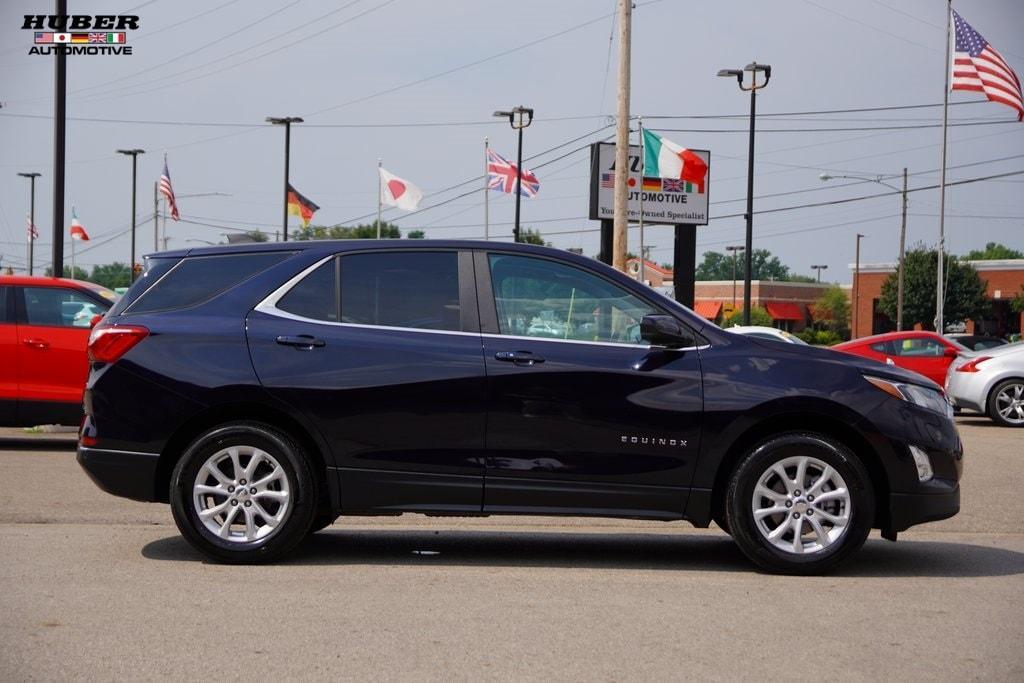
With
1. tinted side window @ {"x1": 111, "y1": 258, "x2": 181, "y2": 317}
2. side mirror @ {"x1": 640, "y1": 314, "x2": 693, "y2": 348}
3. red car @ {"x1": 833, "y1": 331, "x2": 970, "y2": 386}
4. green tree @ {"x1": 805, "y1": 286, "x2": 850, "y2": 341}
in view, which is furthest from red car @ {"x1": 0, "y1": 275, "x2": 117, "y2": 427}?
green tree @ {"x1": 805, "y1": 286, "x2": 850, "y2": 341}

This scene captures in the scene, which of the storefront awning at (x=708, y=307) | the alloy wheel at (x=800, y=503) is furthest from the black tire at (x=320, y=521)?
the storefront awning at (x=708, y=307)

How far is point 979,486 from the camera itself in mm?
11477

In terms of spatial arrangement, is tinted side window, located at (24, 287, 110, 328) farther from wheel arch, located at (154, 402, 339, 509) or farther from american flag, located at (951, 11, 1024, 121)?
american flag, located at (951, 11, 1024, 121)

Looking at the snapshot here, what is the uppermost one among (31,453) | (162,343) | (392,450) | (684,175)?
(684,175)

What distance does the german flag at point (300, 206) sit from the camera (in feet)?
152

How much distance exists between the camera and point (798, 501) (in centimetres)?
680

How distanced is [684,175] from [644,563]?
2425 cm

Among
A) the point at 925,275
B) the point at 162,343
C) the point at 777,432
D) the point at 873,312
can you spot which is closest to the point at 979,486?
the point at 777,432

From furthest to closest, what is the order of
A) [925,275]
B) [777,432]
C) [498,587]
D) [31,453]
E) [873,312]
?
[873,312] < [925,275] < [31,453] < [777,432] < [498,587]

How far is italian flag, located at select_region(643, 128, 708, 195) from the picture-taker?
30.8 m

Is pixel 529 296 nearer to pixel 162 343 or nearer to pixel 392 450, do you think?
pixel 392 450

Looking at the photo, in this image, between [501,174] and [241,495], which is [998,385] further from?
[501,174]

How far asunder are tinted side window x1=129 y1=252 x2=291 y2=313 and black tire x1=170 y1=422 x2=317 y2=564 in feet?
2.77

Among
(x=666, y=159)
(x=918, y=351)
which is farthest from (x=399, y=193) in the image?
(x=918, y=351)
